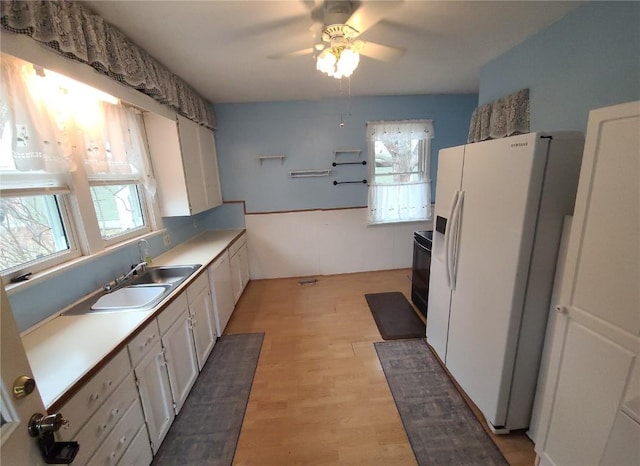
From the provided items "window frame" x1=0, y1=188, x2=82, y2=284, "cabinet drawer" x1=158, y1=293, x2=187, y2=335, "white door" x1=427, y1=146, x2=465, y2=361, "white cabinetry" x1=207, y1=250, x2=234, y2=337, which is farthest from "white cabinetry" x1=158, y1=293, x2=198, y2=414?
"white door" x1=427, y1=146, x2=465, y2=361

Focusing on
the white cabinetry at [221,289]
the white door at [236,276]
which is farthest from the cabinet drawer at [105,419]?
the white door at [236,276]

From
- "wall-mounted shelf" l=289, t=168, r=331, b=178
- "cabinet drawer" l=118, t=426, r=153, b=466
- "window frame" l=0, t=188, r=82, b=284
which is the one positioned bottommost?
"cabinet drawer" l=118, t=426, r=153, b=466

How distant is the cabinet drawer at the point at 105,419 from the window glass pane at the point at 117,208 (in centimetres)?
122

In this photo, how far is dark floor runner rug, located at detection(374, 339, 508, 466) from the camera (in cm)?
149

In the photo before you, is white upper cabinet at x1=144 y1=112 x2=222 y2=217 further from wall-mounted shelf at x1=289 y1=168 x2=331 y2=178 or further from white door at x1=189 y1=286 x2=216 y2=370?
wall-mounted shelf at x1=289 y1=168 x2=331 y2=178

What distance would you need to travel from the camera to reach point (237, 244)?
3.41 m

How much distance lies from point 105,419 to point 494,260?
2.08 meters

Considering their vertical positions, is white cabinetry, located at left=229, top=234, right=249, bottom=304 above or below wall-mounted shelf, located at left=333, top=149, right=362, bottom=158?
below

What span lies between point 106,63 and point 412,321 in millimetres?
3261

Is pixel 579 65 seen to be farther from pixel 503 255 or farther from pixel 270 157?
pixel 270 157

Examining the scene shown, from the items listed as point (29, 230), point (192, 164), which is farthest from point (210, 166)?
point (29, 230)

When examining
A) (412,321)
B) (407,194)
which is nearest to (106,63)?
(412,321)

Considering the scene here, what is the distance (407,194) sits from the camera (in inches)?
155

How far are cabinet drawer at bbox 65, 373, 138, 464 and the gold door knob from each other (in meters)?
0.51
